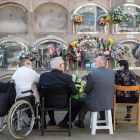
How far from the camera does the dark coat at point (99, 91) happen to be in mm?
3713

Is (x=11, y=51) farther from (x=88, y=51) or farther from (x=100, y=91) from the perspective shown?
(x=100, y=91)

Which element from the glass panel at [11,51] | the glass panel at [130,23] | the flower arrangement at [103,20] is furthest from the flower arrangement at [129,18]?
the glass panel at [11,51]

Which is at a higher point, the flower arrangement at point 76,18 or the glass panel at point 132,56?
the flower arrangement at point 76,18

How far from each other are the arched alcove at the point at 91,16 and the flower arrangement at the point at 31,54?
4.44 feet

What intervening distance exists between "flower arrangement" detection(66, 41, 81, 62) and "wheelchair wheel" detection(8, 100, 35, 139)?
330cm

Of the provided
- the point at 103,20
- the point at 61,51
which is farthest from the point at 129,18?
the point at 61,51

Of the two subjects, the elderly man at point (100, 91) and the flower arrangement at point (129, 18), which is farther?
the flower arrangement at point (129, 18)

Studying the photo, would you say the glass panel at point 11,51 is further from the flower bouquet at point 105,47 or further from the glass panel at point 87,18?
the flower bouquet at point 105,47

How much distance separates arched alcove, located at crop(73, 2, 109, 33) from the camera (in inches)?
286

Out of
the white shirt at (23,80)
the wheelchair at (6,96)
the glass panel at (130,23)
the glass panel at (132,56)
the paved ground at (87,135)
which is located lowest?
the paved ground at (87,135)

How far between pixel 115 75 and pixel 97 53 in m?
3.03

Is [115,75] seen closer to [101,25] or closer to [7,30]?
[101,25]

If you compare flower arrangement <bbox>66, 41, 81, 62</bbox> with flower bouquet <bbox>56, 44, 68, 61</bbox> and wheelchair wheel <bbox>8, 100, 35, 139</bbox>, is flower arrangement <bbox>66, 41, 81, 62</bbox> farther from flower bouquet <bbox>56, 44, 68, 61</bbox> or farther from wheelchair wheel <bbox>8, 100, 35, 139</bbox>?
wheelchair wheel <bbox>8, 100, 35, 139</bbox>

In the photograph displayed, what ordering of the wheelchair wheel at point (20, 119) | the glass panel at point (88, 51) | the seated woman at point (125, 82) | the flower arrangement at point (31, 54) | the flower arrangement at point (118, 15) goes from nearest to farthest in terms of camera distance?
1. the wheelchair wheel at point (20, 119)
2. the seated woman at point (125, 82)
3. the flower arrangement at point (31, 54)
4. the flower arrangement at point (118, 15)
5. the glass panel at point (88, 51)
